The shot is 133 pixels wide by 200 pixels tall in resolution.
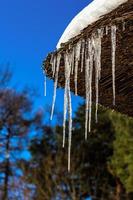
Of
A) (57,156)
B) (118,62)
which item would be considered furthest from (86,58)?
(57,156)

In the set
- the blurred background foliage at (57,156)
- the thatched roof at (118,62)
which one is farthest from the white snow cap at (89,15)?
the blurred background foliage at (57,156)

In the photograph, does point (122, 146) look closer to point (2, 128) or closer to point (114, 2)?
point (2, 128)

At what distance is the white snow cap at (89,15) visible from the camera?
249 centimetres

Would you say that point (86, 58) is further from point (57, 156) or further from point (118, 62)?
point (57, 156)

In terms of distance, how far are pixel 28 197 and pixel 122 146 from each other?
3.55 metres

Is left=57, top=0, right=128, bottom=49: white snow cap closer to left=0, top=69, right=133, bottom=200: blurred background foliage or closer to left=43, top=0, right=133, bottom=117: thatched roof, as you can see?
left=43, top=0, right=133, bottom=117: thatched roof

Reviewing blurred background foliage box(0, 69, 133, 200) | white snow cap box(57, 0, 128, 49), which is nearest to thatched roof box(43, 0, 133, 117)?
white snow cap box(57, 0, 128, 49)

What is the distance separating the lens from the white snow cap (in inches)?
98.2

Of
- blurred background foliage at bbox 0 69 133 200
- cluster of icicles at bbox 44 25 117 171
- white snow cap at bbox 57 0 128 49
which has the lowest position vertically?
cluster of icicles at bbox 44 25 117 171

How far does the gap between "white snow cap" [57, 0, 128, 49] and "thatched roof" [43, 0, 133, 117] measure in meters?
0.02

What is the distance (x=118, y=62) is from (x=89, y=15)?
390mm

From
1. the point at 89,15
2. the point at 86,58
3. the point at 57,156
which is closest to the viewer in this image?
the point at 89,15

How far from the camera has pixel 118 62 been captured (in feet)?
9.36

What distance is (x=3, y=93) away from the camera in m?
21.6
